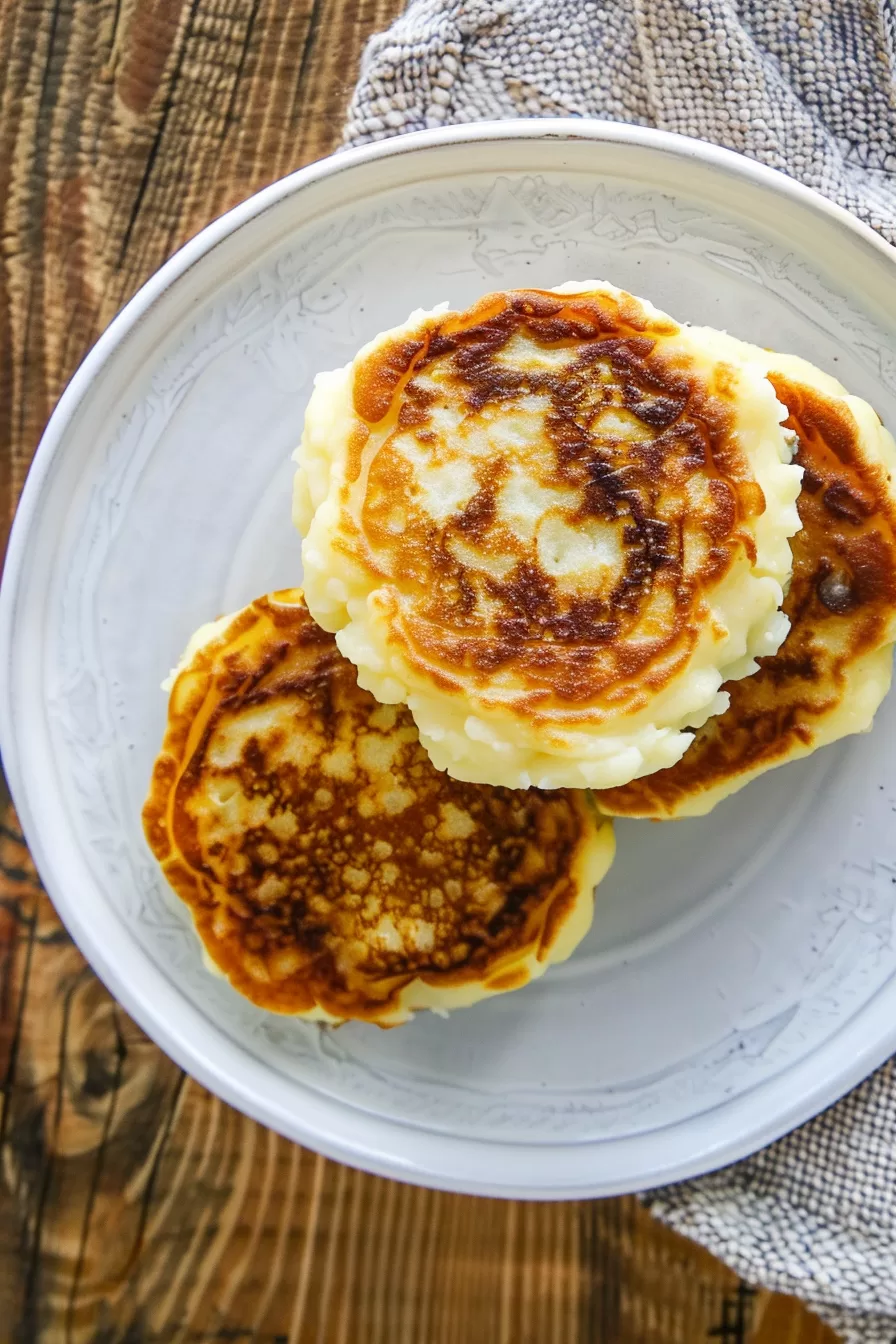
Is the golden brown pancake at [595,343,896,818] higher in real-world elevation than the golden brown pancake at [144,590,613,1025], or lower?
higher

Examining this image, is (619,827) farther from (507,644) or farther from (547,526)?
(547,526)

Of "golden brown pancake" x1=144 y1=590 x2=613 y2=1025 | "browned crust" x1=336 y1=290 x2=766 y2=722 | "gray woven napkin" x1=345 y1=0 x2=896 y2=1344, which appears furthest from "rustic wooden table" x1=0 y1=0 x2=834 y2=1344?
"browned crust" x1=336 y1=290 x2=766 y2=722

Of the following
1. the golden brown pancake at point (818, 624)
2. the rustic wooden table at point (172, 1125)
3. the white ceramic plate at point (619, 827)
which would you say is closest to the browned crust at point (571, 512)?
the golden brown pancake at point (818, 624)

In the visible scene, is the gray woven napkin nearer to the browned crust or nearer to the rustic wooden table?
the rustic wooden table

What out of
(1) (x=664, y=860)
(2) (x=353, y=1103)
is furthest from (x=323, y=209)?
(2) (x=353, y=1103)

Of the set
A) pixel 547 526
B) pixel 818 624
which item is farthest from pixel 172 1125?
pixel 818 624
